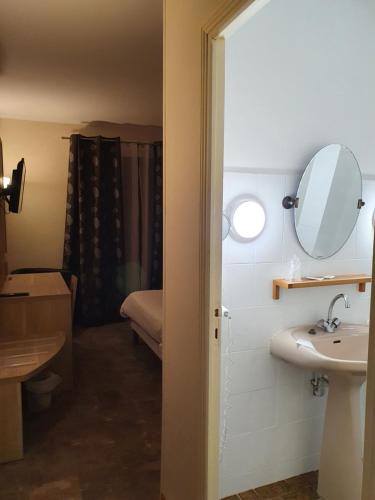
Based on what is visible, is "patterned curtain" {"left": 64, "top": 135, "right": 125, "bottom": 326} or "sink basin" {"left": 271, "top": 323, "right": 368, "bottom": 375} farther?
"patterned curtain" {"left": 64, "top": 135, "right": 125, "bottom": 326}

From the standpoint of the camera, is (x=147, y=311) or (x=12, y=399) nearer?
(x=12, y=399)

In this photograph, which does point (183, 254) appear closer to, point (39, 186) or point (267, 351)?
point (267, 351)

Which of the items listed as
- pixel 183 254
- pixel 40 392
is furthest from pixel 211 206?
pixel 40 392

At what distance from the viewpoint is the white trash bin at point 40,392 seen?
2.74 meters

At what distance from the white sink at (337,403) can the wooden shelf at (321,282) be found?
0.23 metres

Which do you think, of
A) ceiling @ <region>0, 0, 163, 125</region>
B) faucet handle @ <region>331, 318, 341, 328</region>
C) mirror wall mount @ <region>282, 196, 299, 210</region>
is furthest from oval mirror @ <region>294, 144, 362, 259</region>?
ceiling @ <region>0, 0, 163, 125</region>

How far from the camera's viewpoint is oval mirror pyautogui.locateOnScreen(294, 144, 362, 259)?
1.94 meters

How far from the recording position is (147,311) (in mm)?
3438

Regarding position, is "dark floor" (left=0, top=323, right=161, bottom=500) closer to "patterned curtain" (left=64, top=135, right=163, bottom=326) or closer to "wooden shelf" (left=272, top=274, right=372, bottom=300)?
"wooden shelf" (left=272, top=274, right=372, bottom=300)

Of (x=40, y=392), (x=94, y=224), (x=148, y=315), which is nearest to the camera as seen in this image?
(x=40, y=392)

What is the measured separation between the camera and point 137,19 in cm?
230

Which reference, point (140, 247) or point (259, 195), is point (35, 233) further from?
point (259, 195)

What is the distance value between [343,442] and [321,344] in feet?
1.45

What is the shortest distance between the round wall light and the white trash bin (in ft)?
6.00
